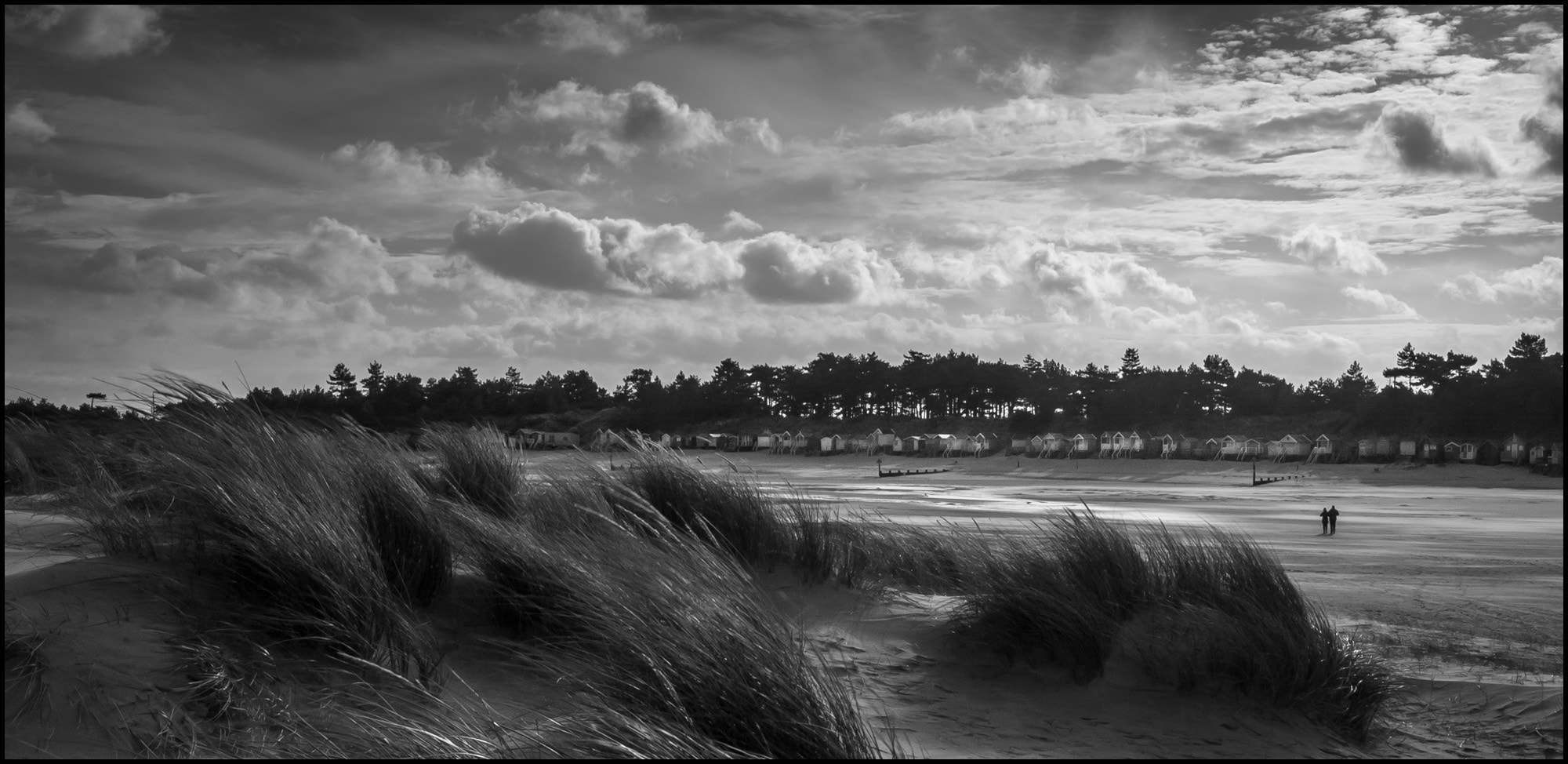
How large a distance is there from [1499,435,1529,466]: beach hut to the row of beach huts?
33 millimetres

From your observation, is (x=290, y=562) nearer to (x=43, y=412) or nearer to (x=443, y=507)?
(x=443, y=507)

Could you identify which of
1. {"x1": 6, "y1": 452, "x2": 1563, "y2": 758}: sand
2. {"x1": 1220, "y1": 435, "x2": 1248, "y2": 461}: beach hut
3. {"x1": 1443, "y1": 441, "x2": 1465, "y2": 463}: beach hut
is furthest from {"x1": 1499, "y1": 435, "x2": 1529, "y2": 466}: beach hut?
{"x1": 6, "y1": 452, "x2": 1563, "y2": 758}: sand

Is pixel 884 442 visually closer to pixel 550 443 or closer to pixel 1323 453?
pixel 1323 453

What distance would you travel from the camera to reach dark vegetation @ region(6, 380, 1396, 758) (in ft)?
12.6

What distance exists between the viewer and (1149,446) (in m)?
58.7

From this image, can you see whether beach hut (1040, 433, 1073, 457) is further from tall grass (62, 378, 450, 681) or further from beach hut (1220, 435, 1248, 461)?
tall grass (62, 378, 450, 681)

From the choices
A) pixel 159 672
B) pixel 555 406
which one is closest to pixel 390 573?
pixel 159 672

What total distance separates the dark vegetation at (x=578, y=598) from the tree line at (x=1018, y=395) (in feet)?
41.7

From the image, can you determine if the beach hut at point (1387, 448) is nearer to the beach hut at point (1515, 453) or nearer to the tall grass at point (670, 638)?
the beach hut at point (1515, 453)

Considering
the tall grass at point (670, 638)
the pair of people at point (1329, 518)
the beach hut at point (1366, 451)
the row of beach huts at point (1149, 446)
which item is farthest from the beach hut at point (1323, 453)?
the tall grass at point (670, 638)

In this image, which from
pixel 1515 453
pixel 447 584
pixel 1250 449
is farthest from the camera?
pixel 1250 449

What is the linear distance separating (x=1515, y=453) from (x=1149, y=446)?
18.0 meters

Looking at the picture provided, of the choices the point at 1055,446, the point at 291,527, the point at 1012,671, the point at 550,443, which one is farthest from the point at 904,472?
the point at 291,527

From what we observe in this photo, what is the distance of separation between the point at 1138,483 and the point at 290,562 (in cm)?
3685
